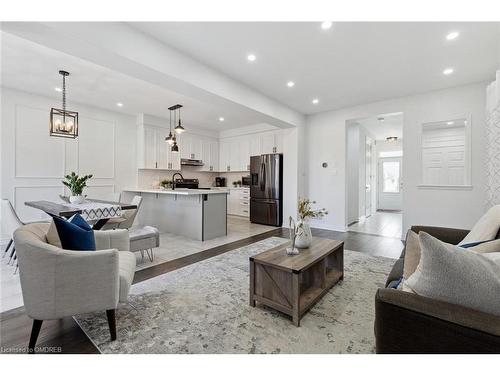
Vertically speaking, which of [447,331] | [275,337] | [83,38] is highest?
[83,38]

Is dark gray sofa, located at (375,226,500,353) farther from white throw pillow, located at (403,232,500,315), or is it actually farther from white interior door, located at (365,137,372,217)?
white interior door, located at (365,137,372,217)

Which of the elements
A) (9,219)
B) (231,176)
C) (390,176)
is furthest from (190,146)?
(390,176)

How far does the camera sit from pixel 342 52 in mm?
2943

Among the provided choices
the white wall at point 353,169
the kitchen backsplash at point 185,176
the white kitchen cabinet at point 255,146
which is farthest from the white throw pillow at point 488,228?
the kitchen backsplash at point 185,176

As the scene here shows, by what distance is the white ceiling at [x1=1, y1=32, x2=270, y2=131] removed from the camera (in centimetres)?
301

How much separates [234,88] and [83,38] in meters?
2.07

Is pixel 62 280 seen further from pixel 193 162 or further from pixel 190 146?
pixel 190 146

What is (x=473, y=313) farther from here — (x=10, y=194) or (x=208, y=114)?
(x=10, y=194)

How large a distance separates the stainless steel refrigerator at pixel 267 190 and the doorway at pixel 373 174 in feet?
5.32

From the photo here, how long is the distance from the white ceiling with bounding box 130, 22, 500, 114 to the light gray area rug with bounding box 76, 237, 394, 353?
2.77m

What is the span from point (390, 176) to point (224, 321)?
10.0m
